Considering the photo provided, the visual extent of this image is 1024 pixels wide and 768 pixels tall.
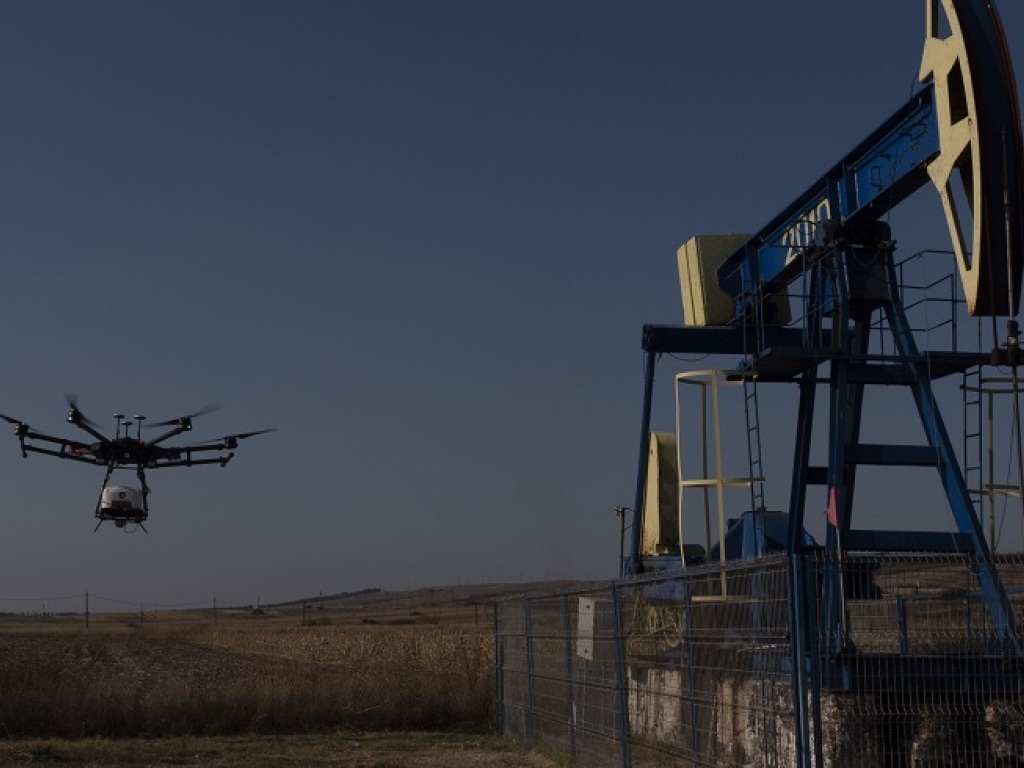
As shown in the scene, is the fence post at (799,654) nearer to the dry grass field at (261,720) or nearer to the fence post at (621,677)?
the fence post at (621,677)

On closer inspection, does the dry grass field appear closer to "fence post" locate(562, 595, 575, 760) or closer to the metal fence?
"fence post" locate(562, 595, 575, 760)

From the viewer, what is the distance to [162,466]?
29.5 metres

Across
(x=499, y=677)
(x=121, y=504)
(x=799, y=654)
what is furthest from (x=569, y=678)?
(x=121, y=504)

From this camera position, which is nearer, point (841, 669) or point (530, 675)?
point (841, 669)

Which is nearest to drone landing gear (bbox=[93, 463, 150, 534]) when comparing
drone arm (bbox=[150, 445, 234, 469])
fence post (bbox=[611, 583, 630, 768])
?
drone arm (bbox=[150, 445, 234, 469])

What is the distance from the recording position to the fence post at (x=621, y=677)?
11547 mm

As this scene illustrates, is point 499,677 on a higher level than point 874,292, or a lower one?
lower

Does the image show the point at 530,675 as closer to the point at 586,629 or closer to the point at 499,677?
the point at 499,677

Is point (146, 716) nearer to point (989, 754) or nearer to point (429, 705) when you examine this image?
point (429, 705)

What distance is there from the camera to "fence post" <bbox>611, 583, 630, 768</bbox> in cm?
1155

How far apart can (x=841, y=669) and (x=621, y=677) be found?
344 cm

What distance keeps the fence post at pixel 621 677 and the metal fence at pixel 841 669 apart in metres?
0.47

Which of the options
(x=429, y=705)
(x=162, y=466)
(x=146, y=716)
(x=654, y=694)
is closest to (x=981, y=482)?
(x=654, y=694)

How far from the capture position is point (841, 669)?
861 centimetres
